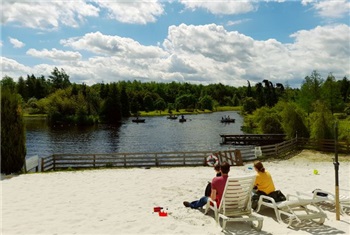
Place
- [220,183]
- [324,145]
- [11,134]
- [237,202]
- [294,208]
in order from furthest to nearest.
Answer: [324,145]
[11,134]
[294,208]
[220,183]
[237,202]

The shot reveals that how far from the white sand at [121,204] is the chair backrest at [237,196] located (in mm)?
323

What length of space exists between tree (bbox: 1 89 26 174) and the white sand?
1.77 metres

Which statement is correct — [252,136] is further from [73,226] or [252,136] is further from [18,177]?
[73,226]

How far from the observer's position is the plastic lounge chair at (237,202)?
295 inches

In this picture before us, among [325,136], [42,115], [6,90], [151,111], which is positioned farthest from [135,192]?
[151,111]

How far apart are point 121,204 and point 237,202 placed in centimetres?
353

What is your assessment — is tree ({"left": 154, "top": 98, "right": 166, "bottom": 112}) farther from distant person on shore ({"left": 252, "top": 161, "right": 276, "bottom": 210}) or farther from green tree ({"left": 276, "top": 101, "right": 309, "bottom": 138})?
distant person on shore ({"left": 252, "top": 161, "right": 276, "bottom": 210})

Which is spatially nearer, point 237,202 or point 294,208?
point 237,202

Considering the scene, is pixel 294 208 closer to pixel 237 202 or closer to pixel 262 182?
pixel 262 182

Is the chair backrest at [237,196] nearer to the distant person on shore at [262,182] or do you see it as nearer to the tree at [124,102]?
the distant person on shore at [262,182]

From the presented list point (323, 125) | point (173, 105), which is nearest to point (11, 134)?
point (323, 125)

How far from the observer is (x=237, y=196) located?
7.67 meters

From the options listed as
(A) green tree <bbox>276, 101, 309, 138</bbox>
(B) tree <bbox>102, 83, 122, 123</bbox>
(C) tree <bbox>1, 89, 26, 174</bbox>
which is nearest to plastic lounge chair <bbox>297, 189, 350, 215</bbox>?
(C) tree <bbox>1, 89, 26, 174</bbox>

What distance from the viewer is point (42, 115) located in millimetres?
110562
